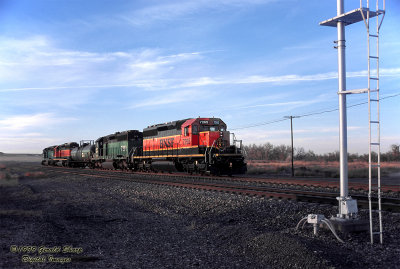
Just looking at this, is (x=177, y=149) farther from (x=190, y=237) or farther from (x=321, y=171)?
(x=190, y=237)

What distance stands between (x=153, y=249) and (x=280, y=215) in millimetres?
4290

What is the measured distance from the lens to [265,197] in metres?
12.8

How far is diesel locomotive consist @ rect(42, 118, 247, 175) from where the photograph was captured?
2311cm

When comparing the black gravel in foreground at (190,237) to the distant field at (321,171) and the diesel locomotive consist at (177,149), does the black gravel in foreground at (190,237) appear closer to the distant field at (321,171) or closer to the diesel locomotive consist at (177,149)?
the diesel locomotive consist at (177,149)

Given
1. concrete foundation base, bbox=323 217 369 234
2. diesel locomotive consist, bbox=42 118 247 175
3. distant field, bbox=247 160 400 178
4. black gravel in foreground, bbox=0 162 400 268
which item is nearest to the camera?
black gravel in foreground, bbox=0 162 400 268

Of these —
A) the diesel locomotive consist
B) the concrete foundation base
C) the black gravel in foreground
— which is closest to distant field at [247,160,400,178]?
the diesel locomotive consist

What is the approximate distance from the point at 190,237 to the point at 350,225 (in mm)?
3260

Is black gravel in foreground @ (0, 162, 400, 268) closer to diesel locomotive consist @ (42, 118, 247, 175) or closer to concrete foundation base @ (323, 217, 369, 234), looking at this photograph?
concrete foundation base @ (323, 217, 369, 234)

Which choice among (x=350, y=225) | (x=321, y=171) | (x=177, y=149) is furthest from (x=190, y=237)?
(x=321, y=171)

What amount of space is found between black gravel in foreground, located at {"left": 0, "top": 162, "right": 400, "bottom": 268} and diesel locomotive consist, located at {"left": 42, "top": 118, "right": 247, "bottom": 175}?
1012 cm

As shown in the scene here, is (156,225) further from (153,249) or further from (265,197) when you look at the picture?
(265,197)

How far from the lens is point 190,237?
25.6 feet

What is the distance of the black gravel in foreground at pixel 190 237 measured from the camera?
18.9 ft

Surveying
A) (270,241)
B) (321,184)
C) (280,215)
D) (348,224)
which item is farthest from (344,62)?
(321,184)
